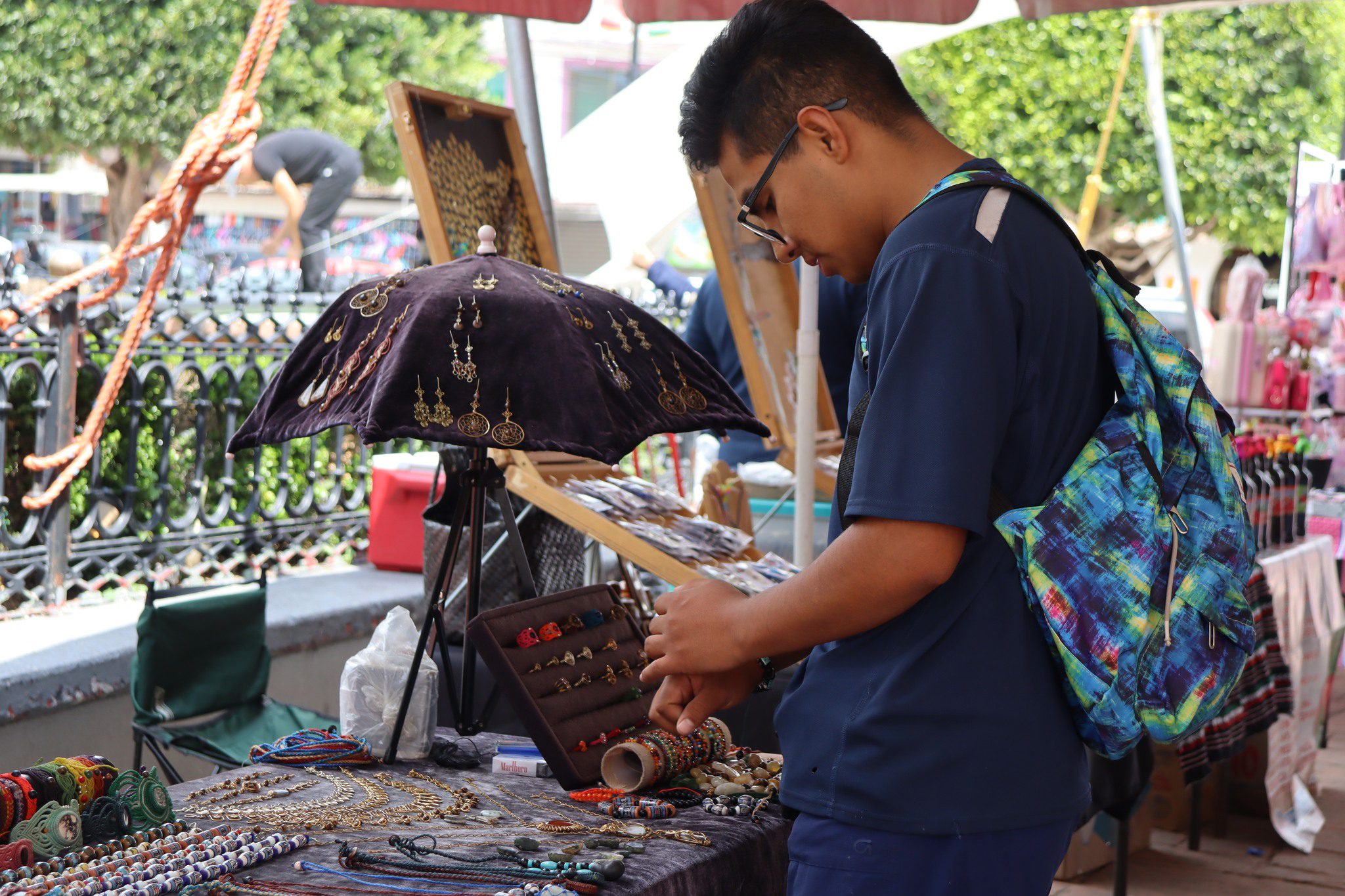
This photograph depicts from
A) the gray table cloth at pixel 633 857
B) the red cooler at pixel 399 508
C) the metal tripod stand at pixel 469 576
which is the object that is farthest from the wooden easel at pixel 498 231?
the red cooler at pixel 399 508

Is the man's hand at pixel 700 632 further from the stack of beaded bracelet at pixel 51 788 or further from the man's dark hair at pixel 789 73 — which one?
the stack of beaded bracelet at pixel 51 788

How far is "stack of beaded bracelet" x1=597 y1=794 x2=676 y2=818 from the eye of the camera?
1920mm

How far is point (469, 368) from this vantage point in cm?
213

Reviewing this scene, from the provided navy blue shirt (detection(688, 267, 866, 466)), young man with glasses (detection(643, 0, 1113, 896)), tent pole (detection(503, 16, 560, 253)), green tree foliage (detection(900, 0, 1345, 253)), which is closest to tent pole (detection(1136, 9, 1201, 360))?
navy blue shirt (detection(688, 267, 866, 466))

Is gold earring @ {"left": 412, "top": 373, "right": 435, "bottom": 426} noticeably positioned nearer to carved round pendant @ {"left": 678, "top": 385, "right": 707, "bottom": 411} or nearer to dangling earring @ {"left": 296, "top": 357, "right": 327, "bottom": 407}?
dangling earring @ {"left": 296, "top": 357, "right": 327, "bottom": 407}

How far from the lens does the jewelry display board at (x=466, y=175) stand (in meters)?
3.01

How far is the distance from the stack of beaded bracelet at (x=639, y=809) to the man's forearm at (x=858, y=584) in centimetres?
70

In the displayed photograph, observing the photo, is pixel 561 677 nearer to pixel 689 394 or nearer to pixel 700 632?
pixel 689 394

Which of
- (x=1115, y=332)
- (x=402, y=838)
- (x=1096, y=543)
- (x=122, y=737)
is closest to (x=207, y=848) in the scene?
(x=402, y=838)

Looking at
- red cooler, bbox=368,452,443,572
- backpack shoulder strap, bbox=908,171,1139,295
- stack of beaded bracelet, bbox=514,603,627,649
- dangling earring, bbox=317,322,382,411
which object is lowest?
red cooler, bbox=368,452,443,572

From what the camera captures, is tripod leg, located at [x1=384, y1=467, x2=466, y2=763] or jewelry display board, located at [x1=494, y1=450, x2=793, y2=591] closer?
tripod leg, located at [x1=384, y1=467, x2=466, y2=763]

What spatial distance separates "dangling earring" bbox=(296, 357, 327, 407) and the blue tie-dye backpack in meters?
1.15

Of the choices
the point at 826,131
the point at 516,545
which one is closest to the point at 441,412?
the point at 516,545

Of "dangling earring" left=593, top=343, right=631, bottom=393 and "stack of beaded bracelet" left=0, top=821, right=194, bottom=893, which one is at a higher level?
"dangling earring" left=593, top=343, right=631, bottom=393
